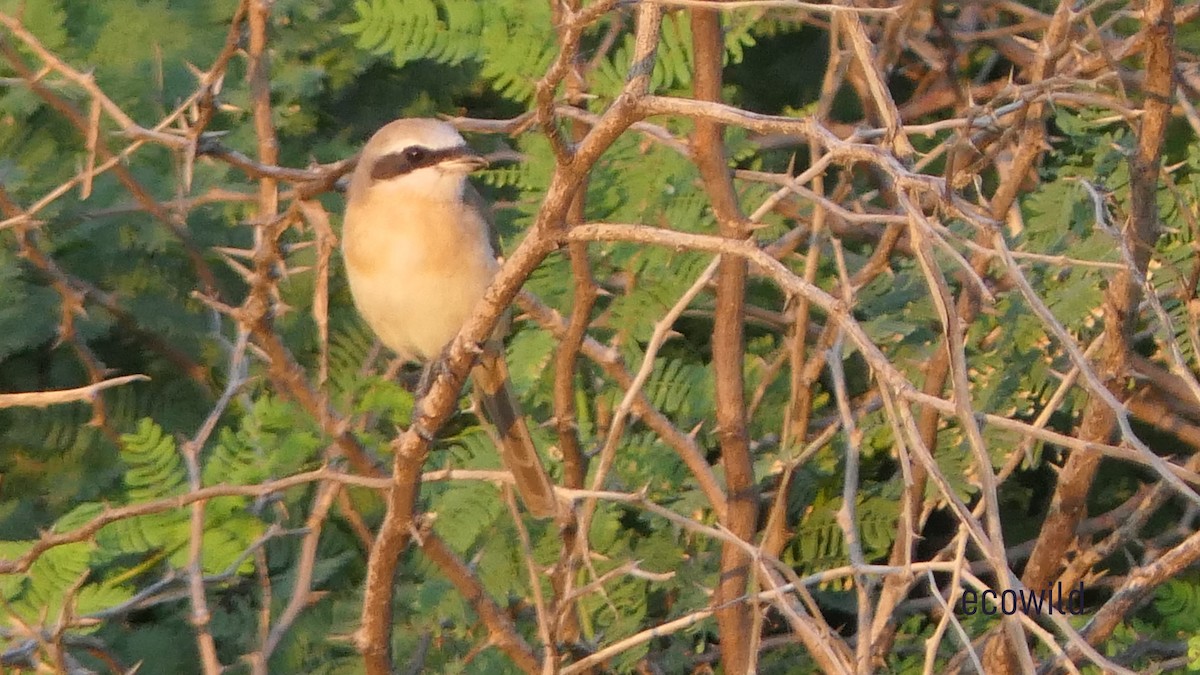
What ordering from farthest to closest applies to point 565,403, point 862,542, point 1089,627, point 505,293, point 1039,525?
point 1039,525
point 862,542
point 565,403
point 1089,627
point 505,293

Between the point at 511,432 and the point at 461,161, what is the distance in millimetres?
682

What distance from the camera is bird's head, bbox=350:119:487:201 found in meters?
3.77

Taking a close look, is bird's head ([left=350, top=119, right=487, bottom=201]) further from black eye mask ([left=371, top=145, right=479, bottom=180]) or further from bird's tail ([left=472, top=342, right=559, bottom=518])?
bird's tail ([left=472, top=342, right=559, bottom=518])

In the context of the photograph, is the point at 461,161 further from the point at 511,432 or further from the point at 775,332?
the point at 775,332

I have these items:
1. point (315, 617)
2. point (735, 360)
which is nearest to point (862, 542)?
point (735, 360)

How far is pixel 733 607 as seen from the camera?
3.57 meters

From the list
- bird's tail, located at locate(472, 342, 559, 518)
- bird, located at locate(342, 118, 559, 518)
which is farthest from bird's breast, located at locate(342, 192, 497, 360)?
bird's tail, located at locate(472, 342, 559, 518)

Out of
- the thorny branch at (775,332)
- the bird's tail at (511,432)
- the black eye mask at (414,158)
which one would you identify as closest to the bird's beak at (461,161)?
the black eye mask at (414,158)

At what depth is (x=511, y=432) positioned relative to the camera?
3844 millimetres

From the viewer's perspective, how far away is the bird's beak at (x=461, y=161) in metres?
3.72

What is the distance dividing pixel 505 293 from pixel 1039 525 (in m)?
2.98

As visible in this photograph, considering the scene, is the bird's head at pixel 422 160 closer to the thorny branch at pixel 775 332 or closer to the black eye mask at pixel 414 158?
the black eye mask at pixel 414 158

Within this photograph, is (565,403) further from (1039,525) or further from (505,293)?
(1039,525)

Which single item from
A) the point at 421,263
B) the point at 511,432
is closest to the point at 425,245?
the point at 421,263
